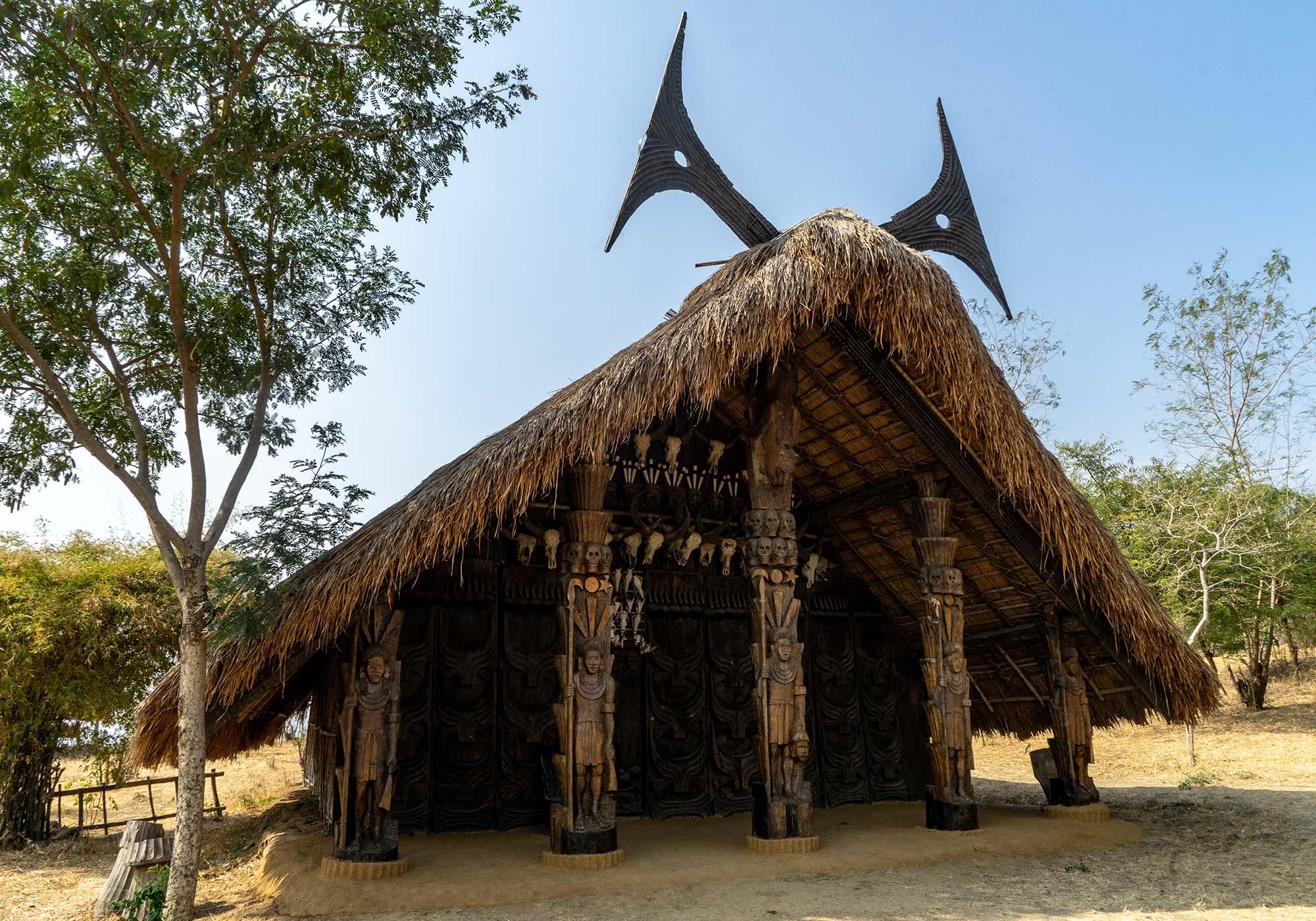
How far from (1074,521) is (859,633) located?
2.89 meters

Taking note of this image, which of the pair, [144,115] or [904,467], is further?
[904,467]

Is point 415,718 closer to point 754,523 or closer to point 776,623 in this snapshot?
point 776,623

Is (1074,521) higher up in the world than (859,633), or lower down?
higher up

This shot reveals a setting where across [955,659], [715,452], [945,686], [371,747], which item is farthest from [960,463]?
[371,747]

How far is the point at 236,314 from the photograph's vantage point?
5.77 meters

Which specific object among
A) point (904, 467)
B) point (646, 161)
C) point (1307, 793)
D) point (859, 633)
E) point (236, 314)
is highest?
point (646, 161)

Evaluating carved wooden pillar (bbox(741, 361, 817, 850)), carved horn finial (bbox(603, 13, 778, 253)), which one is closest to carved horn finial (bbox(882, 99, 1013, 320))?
carved horn finial (bbox(603, 13, 778, 253))

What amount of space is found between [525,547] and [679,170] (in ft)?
11.5

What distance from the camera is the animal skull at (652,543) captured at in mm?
7496

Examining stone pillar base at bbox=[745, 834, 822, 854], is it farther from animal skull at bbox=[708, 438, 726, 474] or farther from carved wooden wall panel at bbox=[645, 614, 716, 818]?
animal skull at bbox=[708, 438, 726, 474]

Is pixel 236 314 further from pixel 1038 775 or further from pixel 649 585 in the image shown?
pixel 1038 775

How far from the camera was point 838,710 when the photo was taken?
836 centimetres

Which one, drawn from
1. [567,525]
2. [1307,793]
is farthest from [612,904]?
[1307,793]

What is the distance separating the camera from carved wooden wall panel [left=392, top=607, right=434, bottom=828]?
21.5 feet
